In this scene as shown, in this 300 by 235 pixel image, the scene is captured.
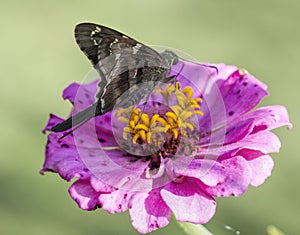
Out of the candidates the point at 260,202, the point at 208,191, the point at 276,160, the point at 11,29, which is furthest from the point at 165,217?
the point at 11,29

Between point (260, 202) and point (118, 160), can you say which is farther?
point (260, 202)

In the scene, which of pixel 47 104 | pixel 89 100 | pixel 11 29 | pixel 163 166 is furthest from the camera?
pixel 11 29

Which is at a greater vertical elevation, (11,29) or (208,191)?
(208,191)

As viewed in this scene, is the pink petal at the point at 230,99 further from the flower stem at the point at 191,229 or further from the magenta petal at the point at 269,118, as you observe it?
the flower stem at the point at 191,229

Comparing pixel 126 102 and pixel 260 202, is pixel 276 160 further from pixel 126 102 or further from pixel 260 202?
pixel 126 102

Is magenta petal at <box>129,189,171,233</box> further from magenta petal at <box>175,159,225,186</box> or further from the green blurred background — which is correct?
the green blurred background

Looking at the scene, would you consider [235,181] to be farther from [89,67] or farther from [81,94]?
[89,67]
